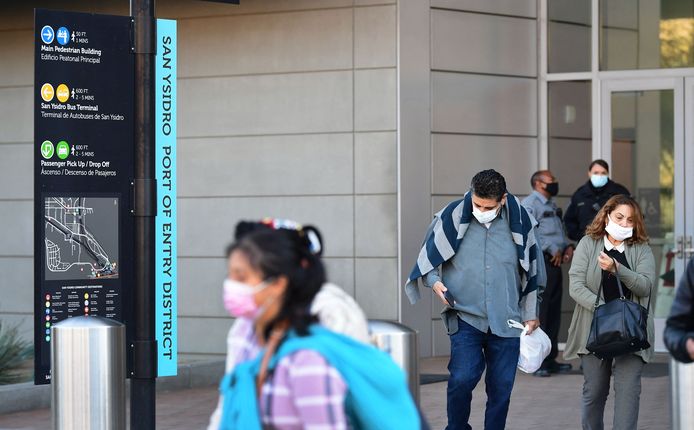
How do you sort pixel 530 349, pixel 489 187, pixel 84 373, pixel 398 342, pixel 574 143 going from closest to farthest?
pixel 398 342 → pixel 84 373 → pixel 489 187 → pixel 530 349 → pixel 574 143

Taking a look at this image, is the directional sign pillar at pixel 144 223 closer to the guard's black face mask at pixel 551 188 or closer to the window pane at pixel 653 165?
the guard's black face mask at pixel 551 188

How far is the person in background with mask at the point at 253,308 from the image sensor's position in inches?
133

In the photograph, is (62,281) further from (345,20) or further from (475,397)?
(345,20)

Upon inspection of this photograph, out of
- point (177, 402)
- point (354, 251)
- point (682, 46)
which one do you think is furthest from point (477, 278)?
point (682, 46)

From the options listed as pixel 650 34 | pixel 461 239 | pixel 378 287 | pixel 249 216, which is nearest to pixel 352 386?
pixel 461 239

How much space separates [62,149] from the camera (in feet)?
24.2

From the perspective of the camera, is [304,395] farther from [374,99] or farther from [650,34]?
[650,34]

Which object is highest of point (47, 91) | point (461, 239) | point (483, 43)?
point (483, 43)

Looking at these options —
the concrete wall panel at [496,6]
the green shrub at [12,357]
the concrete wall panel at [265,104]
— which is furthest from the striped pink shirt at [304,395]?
the concrete wall panel at [496,6]

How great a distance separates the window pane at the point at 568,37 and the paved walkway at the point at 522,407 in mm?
3779

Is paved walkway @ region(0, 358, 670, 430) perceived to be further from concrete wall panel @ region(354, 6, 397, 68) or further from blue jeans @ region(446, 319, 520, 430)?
concrete wall panel @ region(354, 6, 397, 68)

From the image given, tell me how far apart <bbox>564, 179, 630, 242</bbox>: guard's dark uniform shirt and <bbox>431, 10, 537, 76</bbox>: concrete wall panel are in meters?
2.13

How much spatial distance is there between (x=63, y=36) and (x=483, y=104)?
7306 millimetres

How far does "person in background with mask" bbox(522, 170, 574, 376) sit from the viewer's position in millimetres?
12367
